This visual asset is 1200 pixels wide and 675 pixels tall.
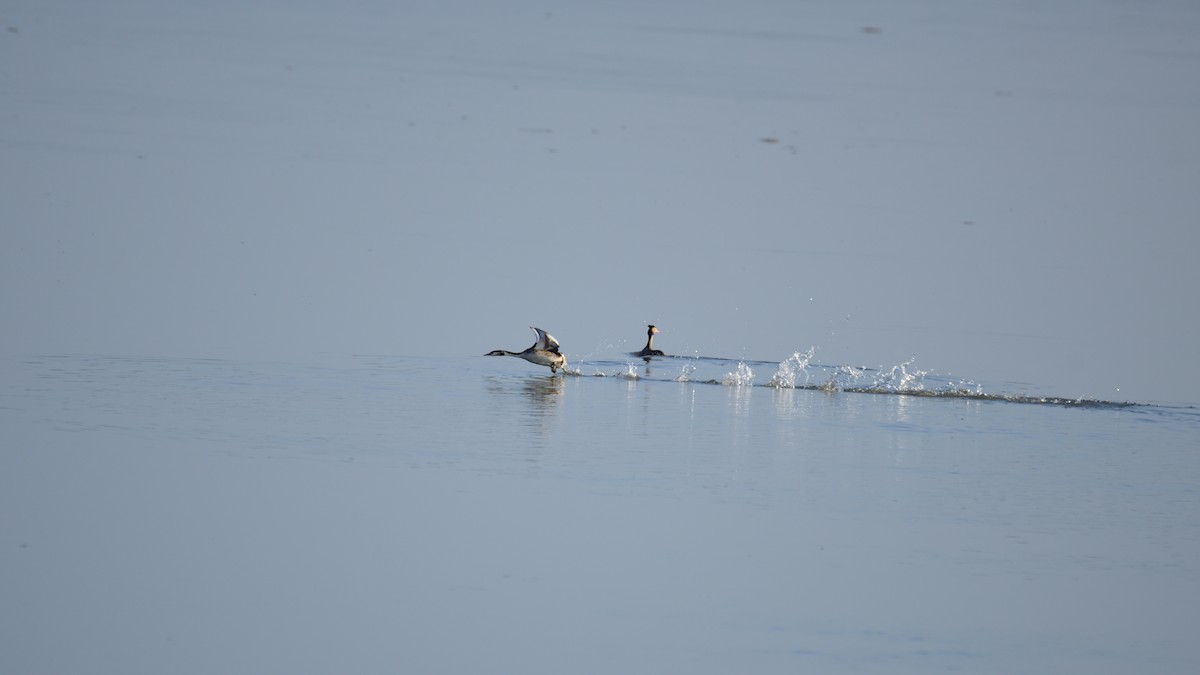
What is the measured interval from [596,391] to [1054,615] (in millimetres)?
6687

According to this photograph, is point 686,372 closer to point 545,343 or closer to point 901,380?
point 545,343

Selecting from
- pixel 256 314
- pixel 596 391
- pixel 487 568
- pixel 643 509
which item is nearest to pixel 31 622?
pixel 487 568

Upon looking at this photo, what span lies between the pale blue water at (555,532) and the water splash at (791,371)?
153 centimetres

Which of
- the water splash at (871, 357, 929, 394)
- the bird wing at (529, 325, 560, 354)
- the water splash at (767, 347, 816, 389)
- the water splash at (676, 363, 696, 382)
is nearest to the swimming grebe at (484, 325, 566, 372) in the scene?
the bird wing at (529, 325, 560, 354)

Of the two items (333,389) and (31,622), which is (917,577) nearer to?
(31,622)

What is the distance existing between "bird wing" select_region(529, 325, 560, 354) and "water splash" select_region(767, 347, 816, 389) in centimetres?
→ 190

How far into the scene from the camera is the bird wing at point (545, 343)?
14.8 m

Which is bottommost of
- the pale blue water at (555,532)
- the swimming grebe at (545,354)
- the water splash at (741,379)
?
the pale blue water at (555,532)

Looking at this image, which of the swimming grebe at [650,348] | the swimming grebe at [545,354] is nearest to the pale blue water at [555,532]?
the swimming grebe at [545,354]

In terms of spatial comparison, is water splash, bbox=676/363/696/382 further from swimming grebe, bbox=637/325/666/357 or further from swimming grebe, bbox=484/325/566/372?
swimming grebe, bbox=484/325/566/372

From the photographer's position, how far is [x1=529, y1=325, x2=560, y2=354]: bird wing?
14836mm

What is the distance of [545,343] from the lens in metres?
14.9

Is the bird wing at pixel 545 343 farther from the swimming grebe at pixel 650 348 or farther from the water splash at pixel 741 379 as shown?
the swimming grebe at pixel 650 348

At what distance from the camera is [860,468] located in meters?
10.5
